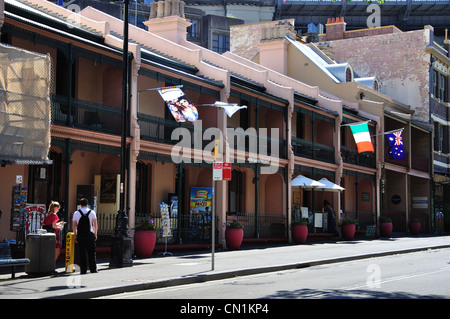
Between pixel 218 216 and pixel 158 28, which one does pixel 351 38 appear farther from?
pixel 218 216

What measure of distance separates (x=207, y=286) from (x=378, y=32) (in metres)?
40.2

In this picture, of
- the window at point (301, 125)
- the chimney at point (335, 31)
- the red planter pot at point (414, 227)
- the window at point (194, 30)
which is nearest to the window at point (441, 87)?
the chimney at point (335, 31)

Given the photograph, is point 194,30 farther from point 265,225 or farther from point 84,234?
point 84,234

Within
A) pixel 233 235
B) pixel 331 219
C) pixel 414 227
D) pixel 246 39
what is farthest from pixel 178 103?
pixel 246 39

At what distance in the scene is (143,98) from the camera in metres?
25.5

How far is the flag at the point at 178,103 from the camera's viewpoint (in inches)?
828

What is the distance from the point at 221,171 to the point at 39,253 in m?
4.53

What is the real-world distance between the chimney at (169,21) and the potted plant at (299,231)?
10.2m

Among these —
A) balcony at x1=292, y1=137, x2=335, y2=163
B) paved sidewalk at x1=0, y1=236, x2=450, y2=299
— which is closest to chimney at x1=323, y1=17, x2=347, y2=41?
balcony at x1=292, y1=137, x2=335, y2=163

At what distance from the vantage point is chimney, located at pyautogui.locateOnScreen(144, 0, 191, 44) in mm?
32469

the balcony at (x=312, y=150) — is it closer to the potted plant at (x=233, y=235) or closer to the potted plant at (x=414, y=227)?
the potted plant at (x=233, y=235)

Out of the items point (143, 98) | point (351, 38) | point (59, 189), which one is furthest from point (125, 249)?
point (351, 38)

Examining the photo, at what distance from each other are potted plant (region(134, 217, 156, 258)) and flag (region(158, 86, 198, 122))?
3.54 meters

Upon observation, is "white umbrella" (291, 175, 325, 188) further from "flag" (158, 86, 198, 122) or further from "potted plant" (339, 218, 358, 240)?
"flag" (158, 86, 198, 122)
